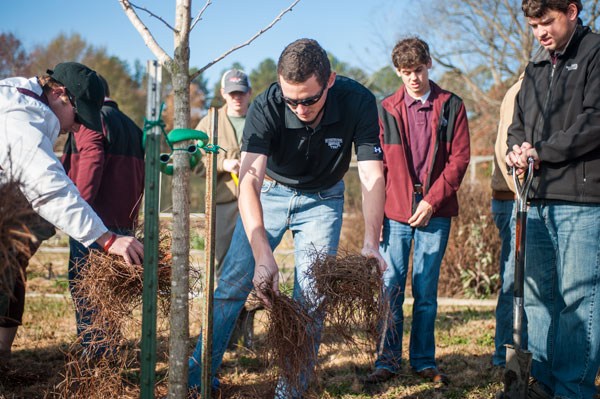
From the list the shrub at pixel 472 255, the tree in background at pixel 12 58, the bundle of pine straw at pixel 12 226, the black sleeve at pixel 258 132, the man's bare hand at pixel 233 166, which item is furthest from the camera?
the tree in background at pixel 12 58

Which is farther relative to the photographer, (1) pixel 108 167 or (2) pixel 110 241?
(1) pixel 108 167

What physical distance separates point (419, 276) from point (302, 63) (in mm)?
1832

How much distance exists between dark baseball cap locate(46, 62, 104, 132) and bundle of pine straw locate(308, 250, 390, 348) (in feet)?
4.78

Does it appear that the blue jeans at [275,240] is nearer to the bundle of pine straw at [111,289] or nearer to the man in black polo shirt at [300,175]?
the man in black polo shirt at [300,175]

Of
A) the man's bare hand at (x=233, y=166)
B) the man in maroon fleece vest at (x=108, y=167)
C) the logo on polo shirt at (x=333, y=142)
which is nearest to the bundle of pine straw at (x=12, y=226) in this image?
the logo on polo shirt at (x=333, y=142)

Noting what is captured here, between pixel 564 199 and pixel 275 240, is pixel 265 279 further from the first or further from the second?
pixel 564 199

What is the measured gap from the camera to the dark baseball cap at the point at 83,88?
9.43 feet

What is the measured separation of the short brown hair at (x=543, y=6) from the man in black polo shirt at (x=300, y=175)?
0.98 m

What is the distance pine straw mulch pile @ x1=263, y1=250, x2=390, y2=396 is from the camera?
244 cm

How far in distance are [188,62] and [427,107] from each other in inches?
80.7

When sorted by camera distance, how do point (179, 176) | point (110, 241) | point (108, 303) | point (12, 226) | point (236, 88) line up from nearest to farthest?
point (12, 226) → point (179, 176) → point (110, 241) → point (108, 303) → point (236, 88)

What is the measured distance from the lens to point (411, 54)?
362 cm

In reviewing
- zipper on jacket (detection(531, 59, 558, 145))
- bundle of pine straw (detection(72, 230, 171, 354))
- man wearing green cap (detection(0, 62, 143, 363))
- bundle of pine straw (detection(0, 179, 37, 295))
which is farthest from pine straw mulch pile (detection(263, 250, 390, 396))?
zipper on jacket (detection(531, 59, 558, 145))

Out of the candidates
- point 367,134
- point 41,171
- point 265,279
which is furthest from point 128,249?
point 367,134
